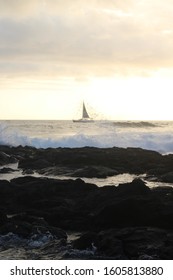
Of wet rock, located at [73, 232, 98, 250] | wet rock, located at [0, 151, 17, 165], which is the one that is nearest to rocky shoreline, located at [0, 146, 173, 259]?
wet rock, located at [73, 232, 98, 250]

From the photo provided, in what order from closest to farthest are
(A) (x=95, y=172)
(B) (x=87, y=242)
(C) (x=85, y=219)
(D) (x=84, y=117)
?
(B) (x=87, y=242) < (C) (x=85, y=219) < (A) (x=95, y=172) < (D) (x=84, y=117)

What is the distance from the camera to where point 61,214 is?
1277 cm

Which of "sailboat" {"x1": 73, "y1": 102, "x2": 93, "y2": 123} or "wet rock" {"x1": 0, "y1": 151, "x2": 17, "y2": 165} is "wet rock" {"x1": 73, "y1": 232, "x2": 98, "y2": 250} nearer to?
"wet rock" {"x1": 0, "y1": 151, "x2": 17, "y2": 165}

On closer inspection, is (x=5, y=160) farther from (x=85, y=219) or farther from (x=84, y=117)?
(x=84, y=117)

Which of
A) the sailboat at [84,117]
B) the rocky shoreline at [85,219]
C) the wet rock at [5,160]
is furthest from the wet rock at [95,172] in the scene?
the sailboat at [84,117]

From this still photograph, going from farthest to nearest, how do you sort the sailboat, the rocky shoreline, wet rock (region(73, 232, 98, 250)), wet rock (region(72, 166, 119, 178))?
the sailboat, wet rock (region(72, 166, 119, 178)), wet rock (region(73, 232, 98, 250)), the rocky shoreline

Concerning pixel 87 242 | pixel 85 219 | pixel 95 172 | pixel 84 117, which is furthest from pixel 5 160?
pixel 84 117

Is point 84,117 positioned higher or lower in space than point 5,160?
higher

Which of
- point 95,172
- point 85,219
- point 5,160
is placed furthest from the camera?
point 5,160

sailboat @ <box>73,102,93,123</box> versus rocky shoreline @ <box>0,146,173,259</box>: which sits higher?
sailboat @ <box>73,102,93,123</box>

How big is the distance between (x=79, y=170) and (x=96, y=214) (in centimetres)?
1033

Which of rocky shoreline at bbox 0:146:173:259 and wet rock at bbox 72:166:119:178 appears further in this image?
wet rock at bbox 72:166:119:178

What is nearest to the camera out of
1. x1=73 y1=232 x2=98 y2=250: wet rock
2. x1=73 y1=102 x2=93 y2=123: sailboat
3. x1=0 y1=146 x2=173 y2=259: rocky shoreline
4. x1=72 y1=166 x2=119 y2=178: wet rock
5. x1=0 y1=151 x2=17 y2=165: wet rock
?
x1=0 y1=146 x2=173 y2=259: rocky shoreline
